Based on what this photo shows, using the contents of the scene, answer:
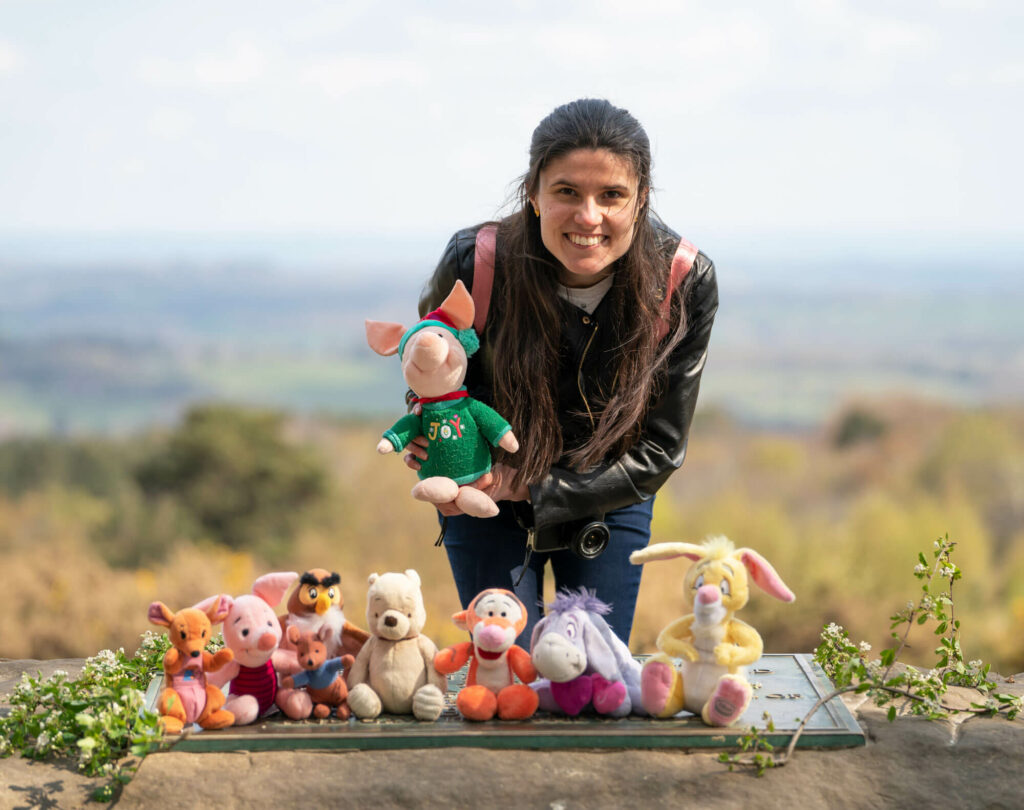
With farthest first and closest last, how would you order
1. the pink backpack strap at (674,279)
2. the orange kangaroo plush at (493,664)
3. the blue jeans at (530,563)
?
the blue jeans at (530,563)
the pink backpack strap at (674,279)
the orange kangaroo plush at (493,664)

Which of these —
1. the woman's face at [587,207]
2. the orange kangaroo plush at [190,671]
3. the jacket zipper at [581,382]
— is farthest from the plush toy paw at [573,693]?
the woman's face at [587,207]

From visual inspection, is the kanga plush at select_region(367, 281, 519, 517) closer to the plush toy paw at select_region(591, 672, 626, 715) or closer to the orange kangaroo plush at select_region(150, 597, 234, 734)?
the plush toy paw at select_region(591, 672, 626, 715)

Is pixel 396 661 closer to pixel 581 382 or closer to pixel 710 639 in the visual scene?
pixel 710 639

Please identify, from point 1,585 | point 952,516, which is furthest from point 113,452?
point 952,516

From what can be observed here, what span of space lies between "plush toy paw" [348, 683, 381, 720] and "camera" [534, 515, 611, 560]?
2.02 feet

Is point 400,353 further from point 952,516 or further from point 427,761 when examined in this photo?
point 952,516

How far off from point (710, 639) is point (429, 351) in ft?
3.21

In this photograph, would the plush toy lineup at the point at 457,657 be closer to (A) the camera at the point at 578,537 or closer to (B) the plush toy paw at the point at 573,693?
(B) the plush toy paw at the point at 573,693

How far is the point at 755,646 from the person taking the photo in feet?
9.35

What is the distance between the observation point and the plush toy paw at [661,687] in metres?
2.92

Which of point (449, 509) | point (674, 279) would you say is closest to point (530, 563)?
point (449, 509)

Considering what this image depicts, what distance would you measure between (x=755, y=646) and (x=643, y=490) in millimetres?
602

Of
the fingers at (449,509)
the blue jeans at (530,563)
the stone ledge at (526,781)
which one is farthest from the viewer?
the blue jeans at (530,563)

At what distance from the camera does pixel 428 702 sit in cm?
294
